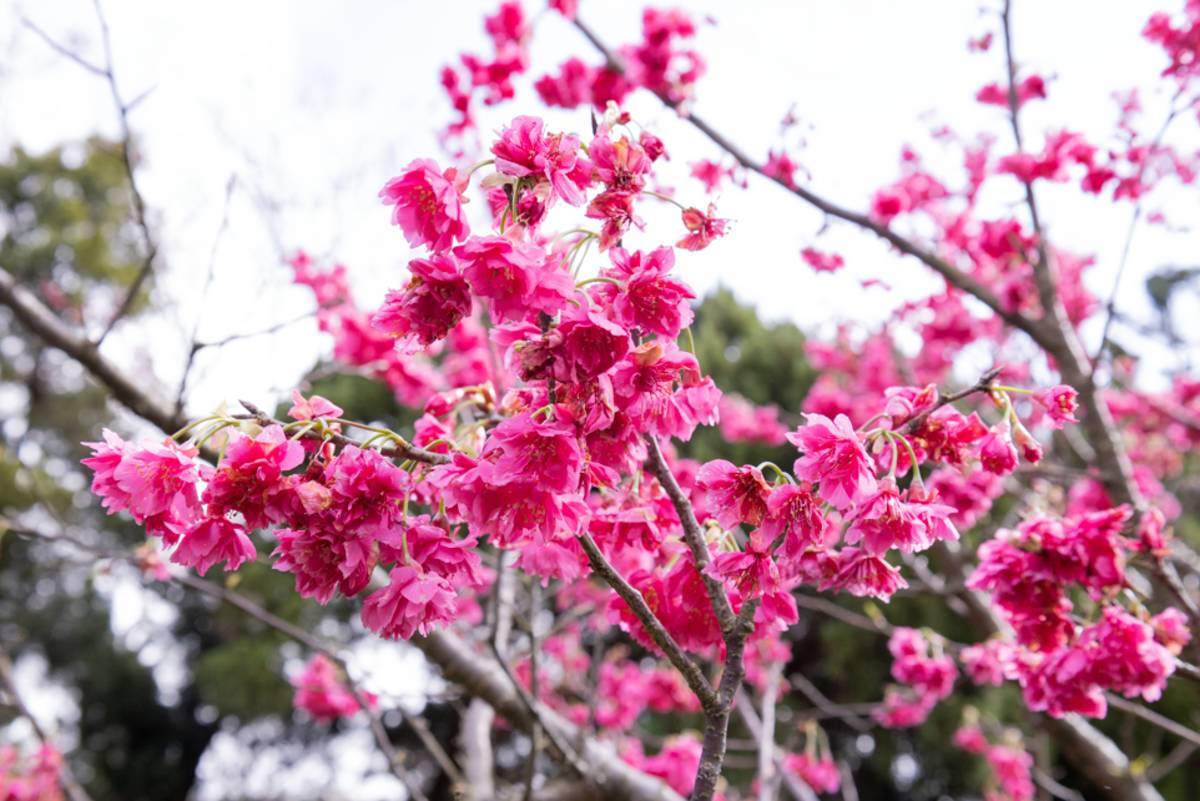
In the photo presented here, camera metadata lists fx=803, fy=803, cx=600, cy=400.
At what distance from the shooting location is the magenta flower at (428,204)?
3.11ft

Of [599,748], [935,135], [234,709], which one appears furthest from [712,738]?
[234,709]

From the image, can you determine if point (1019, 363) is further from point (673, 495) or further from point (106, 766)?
point (106, 766)

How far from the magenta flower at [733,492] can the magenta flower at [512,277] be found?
1.05 feet

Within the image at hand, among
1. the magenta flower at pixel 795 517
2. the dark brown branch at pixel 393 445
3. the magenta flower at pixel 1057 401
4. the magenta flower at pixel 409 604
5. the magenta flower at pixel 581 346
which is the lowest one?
the magenta flower at pixel 409 604

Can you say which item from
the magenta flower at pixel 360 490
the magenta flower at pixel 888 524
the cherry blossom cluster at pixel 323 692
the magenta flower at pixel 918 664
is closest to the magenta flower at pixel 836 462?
the magenta flower at pixel 888 524

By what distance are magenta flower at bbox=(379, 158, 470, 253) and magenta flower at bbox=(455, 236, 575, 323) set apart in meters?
0.10

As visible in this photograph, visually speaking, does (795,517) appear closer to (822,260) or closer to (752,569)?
(752,569)

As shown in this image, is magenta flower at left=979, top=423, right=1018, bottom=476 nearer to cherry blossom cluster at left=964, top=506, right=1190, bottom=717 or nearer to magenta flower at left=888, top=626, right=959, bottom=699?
cherry blossom cluster at left=964, top=506, right=1190, bottom=717

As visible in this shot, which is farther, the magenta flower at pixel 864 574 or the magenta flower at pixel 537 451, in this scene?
the magenta flower at pixel 864 574

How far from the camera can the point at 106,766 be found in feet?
36.5

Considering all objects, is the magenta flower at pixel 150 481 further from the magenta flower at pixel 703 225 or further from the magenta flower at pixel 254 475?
the magenta flower at pixel 703 225

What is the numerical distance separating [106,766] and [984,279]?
12.6 metres

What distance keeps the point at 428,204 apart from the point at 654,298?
0.98 ft

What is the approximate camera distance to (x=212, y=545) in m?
0.99
